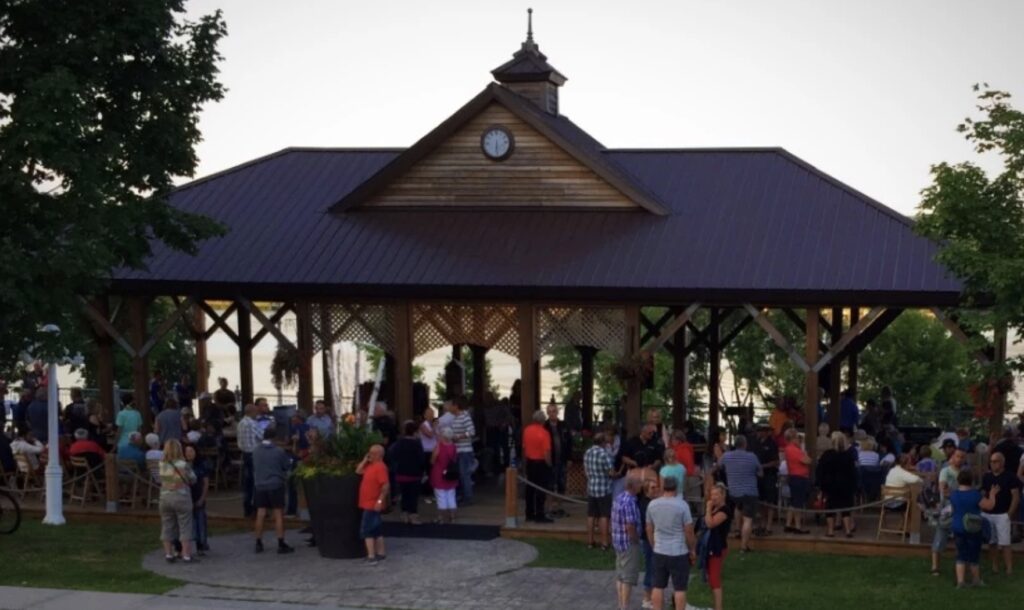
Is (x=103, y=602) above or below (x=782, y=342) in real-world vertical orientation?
below

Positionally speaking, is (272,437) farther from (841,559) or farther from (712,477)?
(841,559)

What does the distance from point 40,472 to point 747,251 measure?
11.3 meters

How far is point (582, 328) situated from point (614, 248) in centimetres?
142

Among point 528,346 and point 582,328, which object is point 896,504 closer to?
point 582,328

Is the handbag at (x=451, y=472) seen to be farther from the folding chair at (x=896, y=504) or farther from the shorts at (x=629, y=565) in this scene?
the folding chair at (x=896, y=504)

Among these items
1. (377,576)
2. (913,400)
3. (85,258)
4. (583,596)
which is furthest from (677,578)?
(913,400)

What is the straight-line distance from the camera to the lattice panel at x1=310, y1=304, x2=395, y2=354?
2408cm

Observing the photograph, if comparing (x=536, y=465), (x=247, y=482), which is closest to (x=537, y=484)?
(x=536, y=465)

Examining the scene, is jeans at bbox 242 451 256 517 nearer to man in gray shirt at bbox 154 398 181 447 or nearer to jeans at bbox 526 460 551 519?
man in gray shirt at bbox 154 398 181 447

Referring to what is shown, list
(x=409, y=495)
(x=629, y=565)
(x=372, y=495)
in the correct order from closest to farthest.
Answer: (x=629, y=565) → (x=372, y=495) → (x=409, y=495)

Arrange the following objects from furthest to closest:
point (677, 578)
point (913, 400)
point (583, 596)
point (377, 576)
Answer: point (913, 400) → point (377, 576) → point (583, 596) → point (677, 578)

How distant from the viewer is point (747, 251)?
22953 mm

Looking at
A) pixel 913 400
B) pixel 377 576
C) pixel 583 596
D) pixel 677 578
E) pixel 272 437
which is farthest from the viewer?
pixel 913 400

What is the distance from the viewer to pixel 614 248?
77.7 ft
